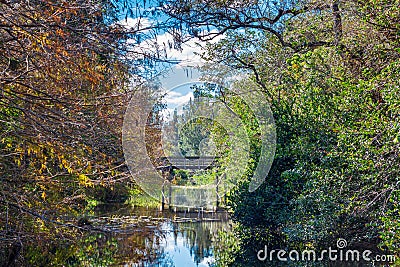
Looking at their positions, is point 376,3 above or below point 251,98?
above

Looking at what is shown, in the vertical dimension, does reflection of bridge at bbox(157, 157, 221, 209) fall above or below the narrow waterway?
above

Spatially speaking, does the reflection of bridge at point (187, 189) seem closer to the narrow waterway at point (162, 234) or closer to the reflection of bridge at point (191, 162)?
the reflection of bridge at point (191, 162)

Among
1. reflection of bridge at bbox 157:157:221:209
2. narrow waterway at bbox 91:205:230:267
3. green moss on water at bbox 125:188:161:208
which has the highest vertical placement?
reflection of bridge at bbox 157:157:221:209

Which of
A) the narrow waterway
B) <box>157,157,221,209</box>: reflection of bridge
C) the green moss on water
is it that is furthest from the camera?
the green moss on water

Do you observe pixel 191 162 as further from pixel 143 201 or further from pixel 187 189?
pixel 143 201

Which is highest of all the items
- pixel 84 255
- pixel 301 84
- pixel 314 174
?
pixel 301 84

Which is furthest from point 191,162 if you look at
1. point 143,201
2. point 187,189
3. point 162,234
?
point 162,234

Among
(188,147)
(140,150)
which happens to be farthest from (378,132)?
(188,147)

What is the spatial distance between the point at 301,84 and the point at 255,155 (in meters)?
1.72

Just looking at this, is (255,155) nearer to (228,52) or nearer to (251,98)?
(251,98)

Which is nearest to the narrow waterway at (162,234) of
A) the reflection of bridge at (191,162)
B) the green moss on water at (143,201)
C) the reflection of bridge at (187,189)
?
the reflection of bridge at (187,189)

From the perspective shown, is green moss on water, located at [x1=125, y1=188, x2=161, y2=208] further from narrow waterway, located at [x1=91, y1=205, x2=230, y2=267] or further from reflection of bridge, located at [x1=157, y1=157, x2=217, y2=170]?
reflection of bridge, located at [x1=157, y1=157, x2=217, y2=170]

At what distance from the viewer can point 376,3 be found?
4.96 meters

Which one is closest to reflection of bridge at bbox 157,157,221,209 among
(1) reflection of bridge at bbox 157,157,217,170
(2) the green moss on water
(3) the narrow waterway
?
(1) reflection of bridge at bbox 157,157,217,170
